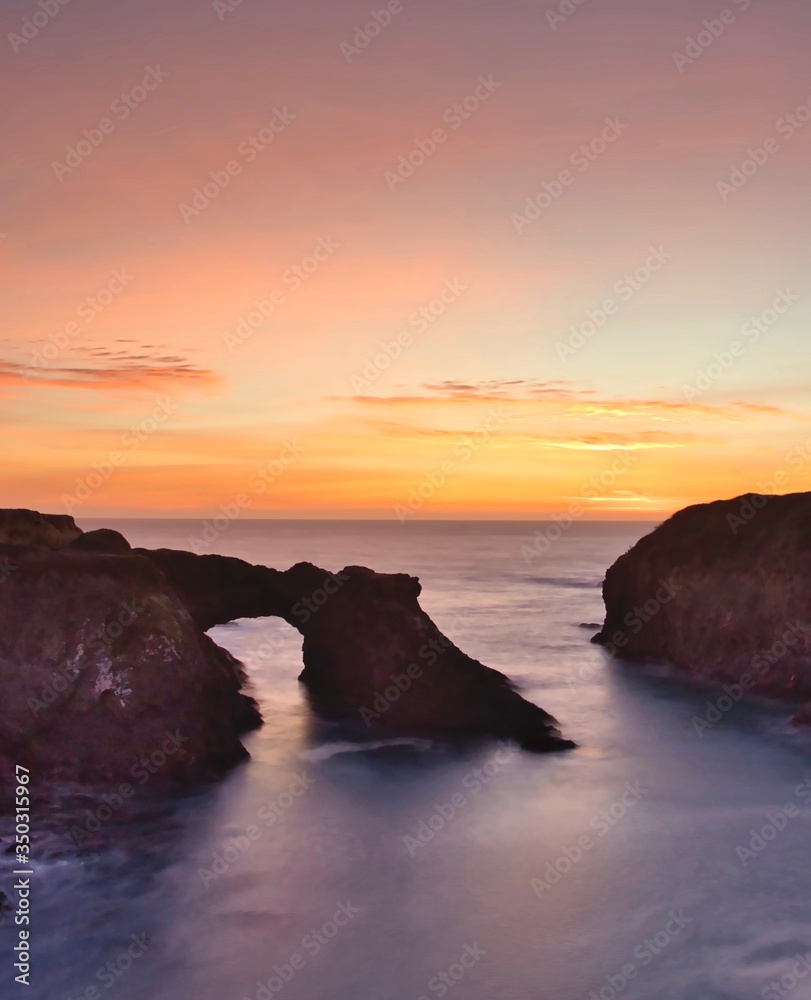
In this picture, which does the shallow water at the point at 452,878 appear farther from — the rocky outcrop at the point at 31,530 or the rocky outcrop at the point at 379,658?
the rocky outcrop at the point at 31,530

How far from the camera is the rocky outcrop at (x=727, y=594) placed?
20.7 metres

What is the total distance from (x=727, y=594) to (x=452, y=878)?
14.4m

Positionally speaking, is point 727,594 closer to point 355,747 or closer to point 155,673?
point 355,747

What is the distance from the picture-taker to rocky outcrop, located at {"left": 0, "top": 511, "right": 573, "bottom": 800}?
13.2 meters

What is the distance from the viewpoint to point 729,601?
2236 centimetres

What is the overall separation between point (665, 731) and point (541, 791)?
17.2 feet

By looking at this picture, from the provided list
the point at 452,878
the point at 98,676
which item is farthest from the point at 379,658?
the point at 452,878

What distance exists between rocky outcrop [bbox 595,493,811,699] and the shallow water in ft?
10.1

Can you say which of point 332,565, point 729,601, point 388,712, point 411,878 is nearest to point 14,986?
point 411,878

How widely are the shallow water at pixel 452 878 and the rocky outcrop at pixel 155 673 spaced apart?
107 centimetres

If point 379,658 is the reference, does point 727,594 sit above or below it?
above

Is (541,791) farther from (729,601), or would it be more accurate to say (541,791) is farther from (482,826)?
(729,601)

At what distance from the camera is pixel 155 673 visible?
13883mm

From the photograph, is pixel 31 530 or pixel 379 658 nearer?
pixel 31 530
